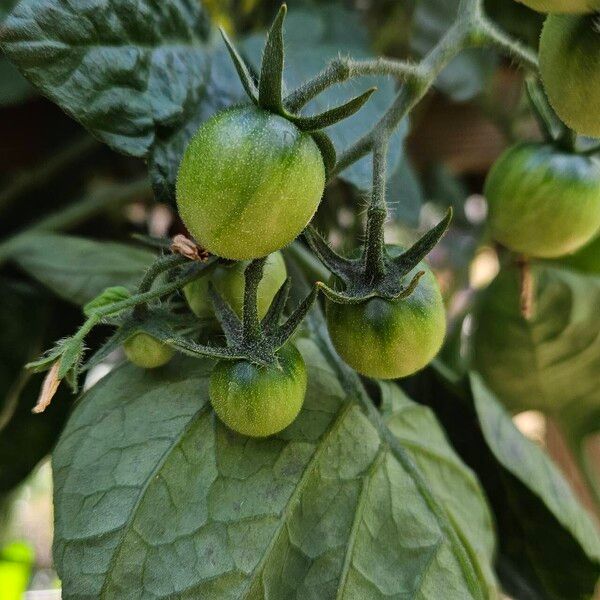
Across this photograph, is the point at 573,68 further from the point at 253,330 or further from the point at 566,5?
the point at 253,330

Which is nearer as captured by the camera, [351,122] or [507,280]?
[351,122]

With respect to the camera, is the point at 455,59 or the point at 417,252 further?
the point at 455,59

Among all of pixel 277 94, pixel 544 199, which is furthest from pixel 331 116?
pixel 544 199

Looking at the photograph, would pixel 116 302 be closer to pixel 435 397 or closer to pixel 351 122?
pixel 351 122

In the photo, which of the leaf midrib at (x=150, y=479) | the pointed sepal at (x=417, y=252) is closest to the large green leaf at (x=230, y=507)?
the leaf midrib at (x=150, y=479)

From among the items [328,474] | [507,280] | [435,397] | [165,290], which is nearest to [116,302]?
[165,290]
